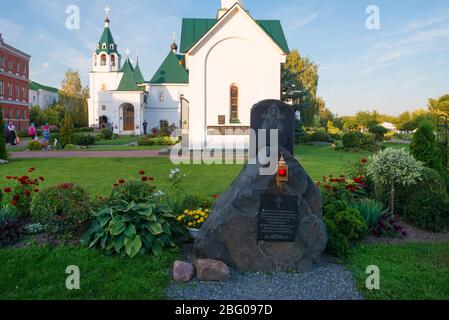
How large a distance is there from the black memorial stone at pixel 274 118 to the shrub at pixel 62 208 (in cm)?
355

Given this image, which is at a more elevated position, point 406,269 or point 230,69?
point 230,69

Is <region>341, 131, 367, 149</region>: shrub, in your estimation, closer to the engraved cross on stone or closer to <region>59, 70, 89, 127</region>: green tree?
the engraved cross on stone

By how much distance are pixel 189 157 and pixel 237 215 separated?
14.5 m

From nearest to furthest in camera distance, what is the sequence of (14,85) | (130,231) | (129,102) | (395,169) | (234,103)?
1. (130,231)
2. (395,169)
3. (234,103)
4. (14,85)
5. (129,102)

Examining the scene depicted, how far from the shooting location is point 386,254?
6.64 metres

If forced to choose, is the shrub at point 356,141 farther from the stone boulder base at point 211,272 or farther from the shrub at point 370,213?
the stone boulder base at point 211,272

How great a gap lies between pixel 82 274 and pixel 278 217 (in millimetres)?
2882

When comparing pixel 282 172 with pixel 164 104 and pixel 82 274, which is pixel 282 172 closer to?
pixel 82 274

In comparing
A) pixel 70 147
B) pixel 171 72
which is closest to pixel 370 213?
pixel 70 147

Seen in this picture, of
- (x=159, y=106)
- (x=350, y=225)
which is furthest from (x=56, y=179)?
(x=159, y=106)

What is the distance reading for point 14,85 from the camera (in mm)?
49188

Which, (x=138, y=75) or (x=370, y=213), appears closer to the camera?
(x=370, y=213)

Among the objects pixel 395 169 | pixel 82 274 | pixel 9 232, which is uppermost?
pixel 395 169

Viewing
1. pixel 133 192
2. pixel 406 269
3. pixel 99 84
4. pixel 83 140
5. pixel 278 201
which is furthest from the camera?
pixel 99 84
